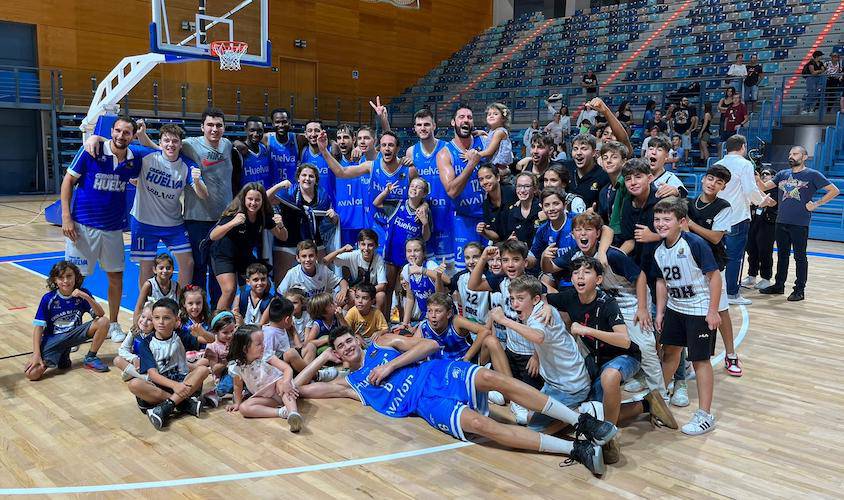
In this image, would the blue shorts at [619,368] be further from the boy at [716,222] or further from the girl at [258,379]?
the girl at [258,379]

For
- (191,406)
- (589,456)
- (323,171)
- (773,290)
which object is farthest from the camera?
(773,290)

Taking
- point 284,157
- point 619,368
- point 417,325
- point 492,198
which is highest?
point 284,157

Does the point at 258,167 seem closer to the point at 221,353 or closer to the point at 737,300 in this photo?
the point at 221,353

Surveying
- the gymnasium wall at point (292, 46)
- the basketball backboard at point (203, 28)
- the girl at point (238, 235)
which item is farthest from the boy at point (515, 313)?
the gymnasium wall at point (292, 46)

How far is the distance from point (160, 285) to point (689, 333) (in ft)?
13.7

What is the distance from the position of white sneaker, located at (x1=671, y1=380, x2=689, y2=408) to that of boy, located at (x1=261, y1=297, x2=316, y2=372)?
272cm

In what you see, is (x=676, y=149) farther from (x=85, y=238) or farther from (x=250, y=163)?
(x=85, y=238)

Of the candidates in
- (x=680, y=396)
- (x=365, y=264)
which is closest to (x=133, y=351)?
(x=365, y=264)

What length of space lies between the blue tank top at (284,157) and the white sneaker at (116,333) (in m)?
2.06

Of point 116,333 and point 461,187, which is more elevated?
point 461,187

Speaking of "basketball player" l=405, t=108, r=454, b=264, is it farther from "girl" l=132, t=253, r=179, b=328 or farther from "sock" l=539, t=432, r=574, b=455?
"sock" l=539, t=432, r=574, b=455

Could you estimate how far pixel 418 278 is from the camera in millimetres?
5746

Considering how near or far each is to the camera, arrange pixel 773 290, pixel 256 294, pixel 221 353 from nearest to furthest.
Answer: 1. pixel 221 353
2. pixel 256 294
3. pixel 773 290

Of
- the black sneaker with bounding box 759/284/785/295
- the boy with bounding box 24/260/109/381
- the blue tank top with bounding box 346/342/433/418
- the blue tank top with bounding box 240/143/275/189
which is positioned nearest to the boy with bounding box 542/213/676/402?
the blue tank top with bounding box 346/342/433/418
